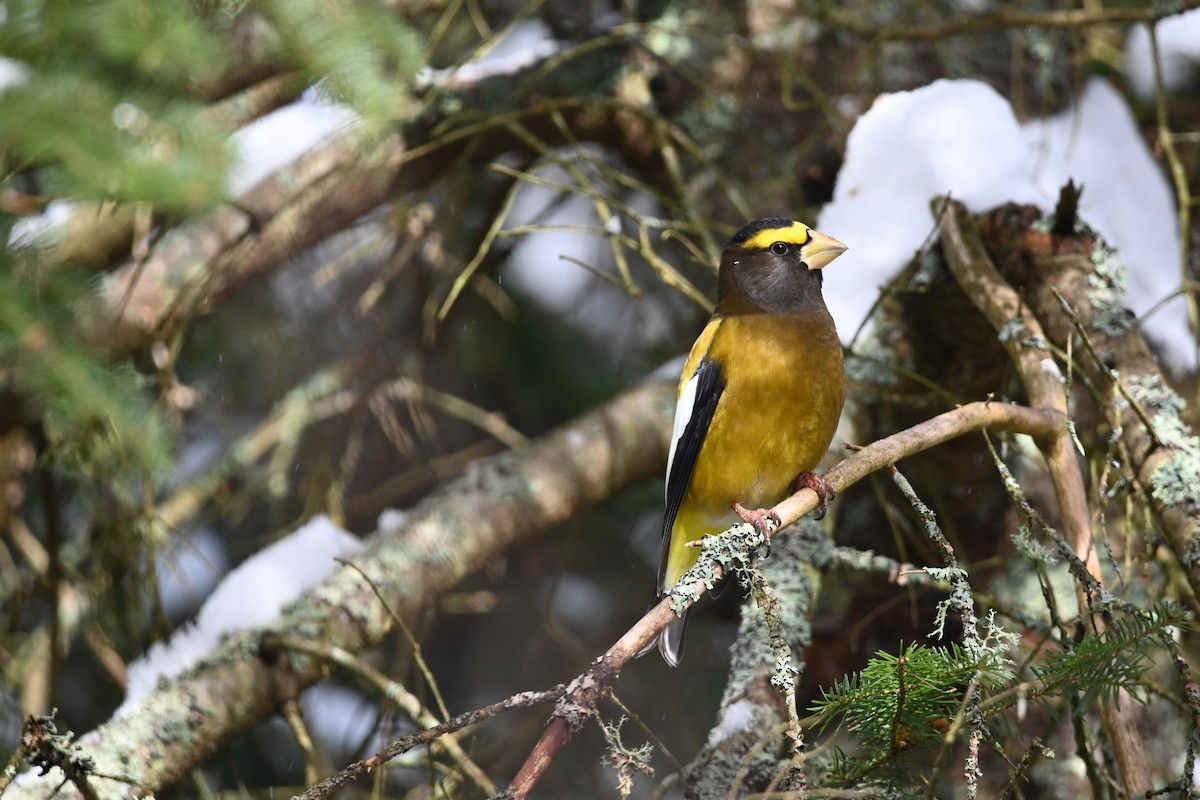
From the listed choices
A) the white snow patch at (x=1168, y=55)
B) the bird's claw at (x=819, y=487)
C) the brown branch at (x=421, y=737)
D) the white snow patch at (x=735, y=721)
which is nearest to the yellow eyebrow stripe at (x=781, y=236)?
the bird's claw at (x=819, y=487)

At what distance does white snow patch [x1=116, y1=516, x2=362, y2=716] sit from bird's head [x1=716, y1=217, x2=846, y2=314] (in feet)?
4.93

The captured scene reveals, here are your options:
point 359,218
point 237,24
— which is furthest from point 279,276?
point 237,24

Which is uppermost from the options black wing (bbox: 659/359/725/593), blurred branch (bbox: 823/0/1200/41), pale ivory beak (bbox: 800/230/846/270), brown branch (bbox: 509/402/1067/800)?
blurred branch (bbox: 823/0/1200/41)

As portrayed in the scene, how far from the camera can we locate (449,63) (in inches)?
209

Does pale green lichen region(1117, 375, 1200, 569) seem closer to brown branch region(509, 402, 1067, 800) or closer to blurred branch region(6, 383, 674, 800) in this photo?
brown branch region(509, 402, 1067, 800)

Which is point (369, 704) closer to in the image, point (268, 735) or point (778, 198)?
point (268, 735)

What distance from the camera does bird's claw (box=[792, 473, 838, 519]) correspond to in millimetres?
2551

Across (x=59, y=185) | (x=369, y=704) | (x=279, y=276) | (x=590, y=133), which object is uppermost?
(x=59, y=185)

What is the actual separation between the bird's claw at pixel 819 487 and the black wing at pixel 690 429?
11.9 inches

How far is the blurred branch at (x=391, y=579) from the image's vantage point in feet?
10.1

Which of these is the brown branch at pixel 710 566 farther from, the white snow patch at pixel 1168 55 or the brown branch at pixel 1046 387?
the white snow patch at pixel 1168 55

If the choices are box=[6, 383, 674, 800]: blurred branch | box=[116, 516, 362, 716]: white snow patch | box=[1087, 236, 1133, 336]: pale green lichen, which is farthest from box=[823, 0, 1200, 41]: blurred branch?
box=[116, 516, 362, 716]: white snow patch

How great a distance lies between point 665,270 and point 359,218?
1.80 m

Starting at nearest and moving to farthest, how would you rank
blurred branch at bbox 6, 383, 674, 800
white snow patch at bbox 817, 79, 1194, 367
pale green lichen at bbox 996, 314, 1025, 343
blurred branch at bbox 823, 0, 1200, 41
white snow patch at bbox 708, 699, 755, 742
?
white snow patch at bbox 708, 699, 755, 742
pale green lichen at bbox 996, 314, 1025, 343
blurred branch at bbox 6, 383, 674, 800
white snow patch at bbox 817, 79, 1194, 367
blurred branch at bbox 823, 0, 1200, 41
